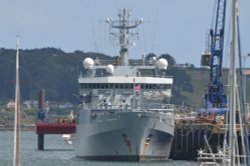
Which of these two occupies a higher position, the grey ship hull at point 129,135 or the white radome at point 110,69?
the white radome at point 110,69

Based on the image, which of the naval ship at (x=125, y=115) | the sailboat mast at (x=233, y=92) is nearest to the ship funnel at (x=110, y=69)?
the naval ship at (x=125, y=115)

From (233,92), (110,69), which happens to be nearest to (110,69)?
(110,69)

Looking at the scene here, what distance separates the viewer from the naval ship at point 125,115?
10238 cm

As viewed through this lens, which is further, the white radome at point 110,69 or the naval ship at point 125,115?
the white radome at point 110,69

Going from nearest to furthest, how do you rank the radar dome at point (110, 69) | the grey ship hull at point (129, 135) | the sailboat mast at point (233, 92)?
the sailboat mast at point (233, 92) → the grey ship hull at point (129, 135) → the radar dome at point (110, 69)

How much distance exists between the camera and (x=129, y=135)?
4038 inches

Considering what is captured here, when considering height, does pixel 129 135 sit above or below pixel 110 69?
below

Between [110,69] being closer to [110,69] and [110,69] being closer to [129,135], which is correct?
[110,69]

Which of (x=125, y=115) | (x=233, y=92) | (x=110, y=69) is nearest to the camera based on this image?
(x=233, y=92)

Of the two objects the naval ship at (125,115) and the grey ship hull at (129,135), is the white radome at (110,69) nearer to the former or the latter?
the naval ship at (125,115)

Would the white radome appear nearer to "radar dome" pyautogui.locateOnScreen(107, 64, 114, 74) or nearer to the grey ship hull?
"radar dome" pyautogui.locateOnScreen(107, 64, 114, 74)

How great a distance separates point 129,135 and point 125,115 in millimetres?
1567

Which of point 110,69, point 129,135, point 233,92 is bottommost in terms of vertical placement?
point 129,135

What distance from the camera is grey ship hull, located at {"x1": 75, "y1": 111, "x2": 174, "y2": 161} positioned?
10225 cm
